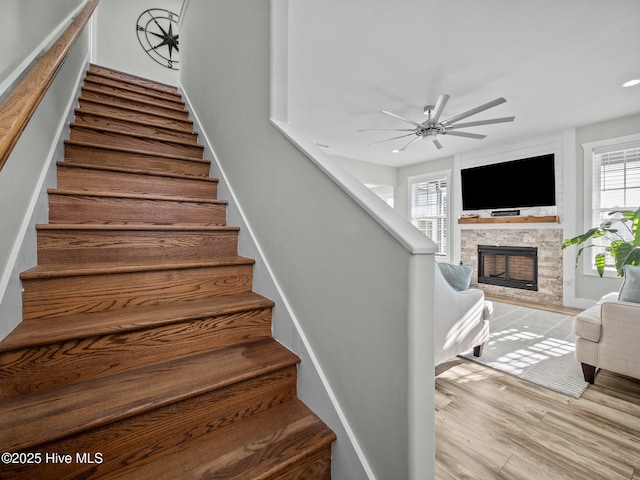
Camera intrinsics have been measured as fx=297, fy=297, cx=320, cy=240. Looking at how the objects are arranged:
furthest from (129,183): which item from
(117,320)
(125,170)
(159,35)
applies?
(159,35)

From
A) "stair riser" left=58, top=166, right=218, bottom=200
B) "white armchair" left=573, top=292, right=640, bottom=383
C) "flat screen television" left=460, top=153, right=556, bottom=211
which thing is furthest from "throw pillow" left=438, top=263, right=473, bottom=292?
"flat screen television" left=460, top=153, right=556, bottom=211

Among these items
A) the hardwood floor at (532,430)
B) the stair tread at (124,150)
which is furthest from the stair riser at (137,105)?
the hardwood floor at (532,430)

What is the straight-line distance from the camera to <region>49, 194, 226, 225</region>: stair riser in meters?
1.49

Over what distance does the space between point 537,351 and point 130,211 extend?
356 cm

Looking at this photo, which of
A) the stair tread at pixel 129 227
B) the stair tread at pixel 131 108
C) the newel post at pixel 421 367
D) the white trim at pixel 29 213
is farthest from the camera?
the stair tread at pixel 131 108

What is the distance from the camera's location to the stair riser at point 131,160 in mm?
1856

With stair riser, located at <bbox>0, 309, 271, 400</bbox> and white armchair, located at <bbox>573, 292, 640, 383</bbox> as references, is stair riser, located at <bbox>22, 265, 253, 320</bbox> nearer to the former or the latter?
stair riser, located at <bbox>0, 309, 271, 400</bbox>

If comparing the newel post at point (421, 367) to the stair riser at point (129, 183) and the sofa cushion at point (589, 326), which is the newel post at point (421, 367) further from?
the sofa cushion at point (589, 326)

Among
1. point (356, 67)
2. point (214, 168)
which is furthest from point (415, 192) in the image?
point (214, 168)

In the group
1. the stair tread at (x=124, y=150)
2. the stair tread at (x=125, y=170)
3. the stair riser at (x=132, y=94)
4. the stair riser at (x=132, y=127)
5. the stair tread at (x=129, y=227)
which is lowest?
the stair tread at (x=129, y=227)

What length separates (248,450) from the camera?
3.07 feet

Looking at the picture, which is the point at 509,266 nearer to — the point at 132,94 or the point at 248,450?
the point at 248,450

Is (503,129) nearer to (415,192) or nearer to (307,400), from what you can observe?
(415,192)

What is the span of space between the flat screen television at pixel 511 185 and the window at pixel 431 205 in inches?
22.2
